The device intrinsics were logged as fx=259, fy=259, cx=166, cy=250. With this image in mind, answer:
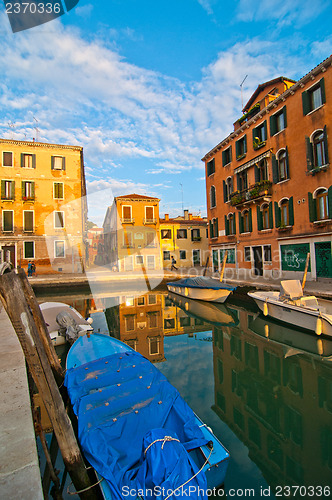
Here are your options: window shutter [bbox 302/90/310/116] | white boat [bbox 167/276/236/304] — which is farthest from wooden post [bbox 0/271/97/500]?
window shutter [bbox 302/90/310/116]

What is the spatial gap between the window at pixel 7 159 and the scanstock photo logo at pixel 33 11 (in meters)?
24.2

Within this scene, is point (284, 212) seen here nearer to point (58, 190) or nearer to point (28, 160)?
point (58, 190)

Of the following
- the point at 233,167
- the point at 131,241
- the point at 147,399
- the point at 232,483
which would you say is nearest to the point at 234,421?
the point at 232,483

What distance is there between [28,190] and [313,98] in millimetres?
25131

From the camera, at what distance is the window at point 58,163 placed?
26766 mm

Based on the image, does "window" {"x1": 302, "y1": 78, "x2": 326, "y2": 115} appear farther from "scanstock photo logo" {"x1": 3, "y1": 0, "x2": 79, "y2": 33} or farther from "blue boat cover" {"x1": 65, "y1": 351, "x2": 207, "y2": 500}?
"blue boat cover" {"x1": 65, "y1": 351, "x2": 207, "y2": 500}

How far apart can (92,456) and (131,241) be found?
29.4m

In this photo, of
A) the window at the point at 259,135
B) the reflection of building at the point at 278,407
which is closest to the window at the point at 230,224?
the window at the point at 259,135

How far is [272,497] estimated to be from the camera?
3.28m

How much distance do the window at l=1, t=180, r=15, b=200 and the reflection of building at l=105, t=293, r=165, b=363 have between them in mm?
16601

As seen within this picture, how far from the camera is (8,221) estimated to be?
25.4 meters

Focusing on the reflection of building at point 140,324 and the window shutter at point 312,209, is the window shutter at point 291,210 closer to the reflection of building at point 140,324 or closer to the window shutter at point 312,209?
the window shutter at point 312,209

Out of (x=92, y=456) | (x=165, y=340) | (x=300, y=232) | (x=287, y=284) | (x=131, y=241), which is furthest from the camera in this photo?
(x=131, y=241)

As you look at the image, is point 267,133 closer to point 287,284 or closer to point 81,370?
point 287,284
